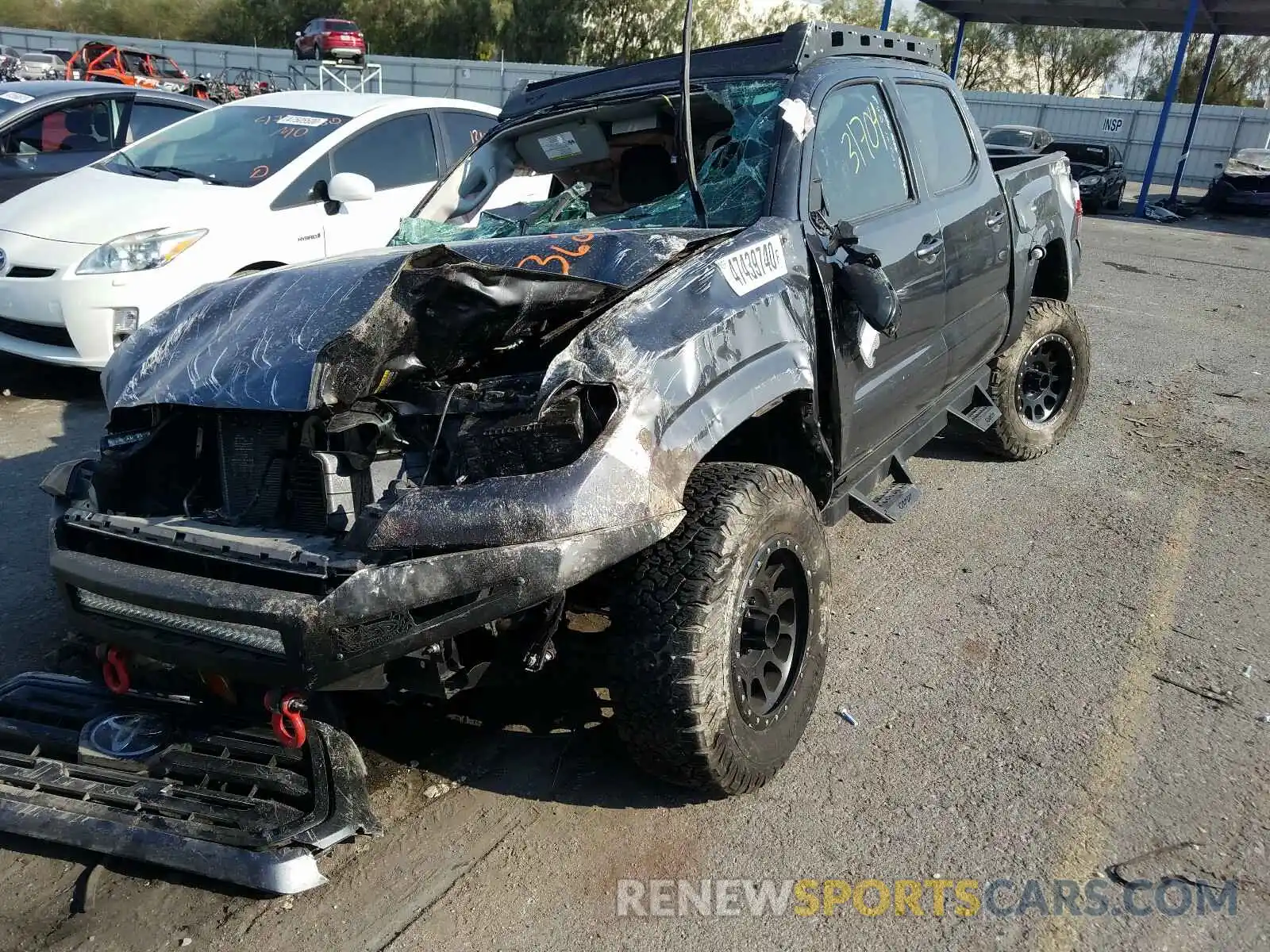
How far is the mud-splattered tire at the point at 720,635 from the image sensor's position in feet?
7.98

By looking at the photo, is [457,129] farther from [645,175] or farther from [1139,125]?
[1139,125]

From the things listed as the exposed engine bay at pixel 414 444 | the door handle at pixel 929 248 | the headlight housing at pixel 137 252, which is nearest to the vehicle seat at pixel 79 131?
the headlight housing at pixel 137 252

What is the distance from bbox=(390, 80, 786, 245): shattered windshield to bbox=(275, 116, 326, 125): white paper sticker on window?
Result: 284cm

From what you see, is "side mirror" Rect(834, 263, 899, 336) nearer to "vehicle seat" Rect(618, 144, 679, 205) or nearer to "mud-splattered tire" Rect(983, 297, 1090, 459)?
"vehicle seat" Rect(618, 144, 679, 205)

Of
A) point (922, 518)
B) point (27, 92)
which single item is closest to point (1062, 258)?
point (922, 518)

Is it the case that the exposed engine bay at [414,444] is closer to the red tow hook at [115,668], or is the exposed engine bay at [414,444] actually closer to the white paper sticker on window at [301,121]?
the red tow hook at [115,668]

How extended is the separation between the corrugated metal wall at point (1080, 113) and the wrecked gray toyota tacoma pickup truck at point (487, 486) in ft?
77.1

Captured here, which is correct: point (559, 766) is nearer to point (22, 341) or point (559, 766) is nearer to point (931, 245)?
point (931, 245)

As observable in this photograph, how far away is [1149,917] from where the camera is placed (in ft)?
7.71

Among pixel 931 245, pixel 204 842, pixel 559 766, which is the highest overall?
pixel 931 245

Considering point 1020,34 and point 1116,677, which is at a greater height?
point 1020,34

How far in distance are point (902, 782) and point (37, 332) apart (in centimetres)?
569

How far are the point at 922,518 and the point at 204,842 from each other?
3482 millimetres
